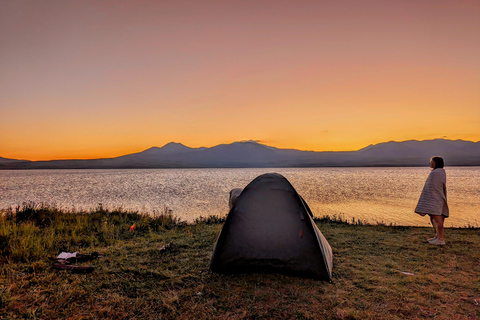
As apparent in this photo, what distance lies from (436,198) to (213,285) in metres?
7.23

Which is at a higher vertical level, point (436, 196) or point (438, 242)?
point (436, 196)

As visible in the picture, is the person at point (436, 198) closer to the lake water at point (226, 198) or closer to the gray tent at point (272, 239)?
the gray tent at point (272, 239)

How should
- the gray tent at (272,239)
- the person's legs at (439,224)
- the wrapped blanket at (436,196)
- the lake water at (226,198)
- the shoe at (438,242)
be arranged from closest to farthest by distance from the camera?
1. the gray tent at (272,239)
2. the wrapped blanket at (436,196)
3. the person's legs at (439,224)
4. the shoe at (438,242)
5. the lake water at (226,198)

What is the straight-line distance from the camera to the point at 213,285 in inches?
221

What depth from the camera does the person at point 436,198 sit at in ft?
27.2

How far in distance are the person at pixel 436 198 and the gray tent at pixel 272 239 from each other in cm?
445

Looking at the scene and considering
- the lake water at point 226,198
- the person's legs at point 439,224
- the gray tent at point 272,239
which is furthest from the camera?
the lake water at point 226,198

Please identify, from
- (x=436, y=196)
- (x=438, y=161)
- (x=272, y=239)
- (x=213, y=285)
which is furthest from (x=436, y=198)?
(x=213, y=285)

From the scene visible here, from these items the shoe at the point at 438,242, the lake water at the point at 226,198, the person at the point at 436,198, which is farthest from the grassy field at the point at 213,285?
the lake water at the point at 226,198

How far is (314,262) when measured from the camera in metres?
5.94

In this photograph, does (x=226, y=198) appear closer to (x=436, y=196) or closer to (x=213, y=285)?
(x=436, y=196)

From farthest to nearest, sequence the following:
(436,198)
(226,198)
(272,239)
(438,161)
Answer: (226,198)
(438,161)
(436,198)
(272,239)

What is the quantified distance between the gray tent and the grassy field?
0.26 meters

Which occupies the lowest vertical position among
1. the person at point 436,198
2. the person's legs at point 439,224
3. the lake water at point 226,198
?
the lake water at point 226,198
